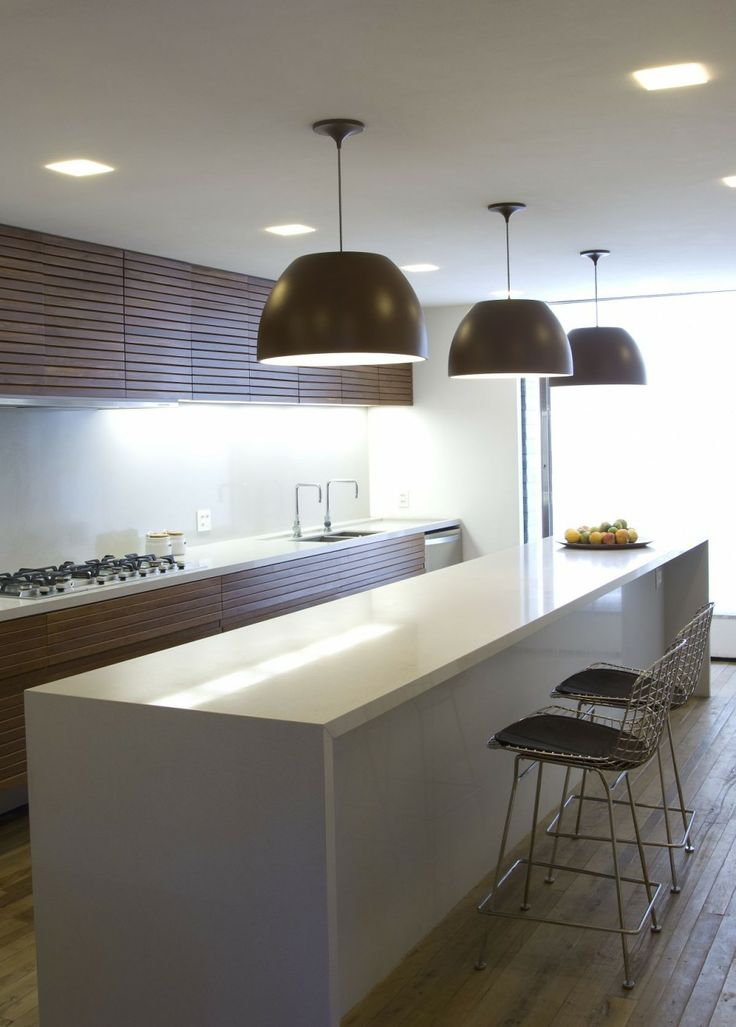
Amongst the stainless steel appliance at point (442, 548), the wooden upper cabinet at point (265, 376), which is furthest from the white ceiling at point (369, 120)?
the stainless steel appliance at point (442, 548)

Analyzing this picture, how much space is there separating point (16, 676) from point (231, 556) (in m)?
1.56

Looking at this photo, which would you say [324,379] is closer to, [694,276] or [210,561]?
[210,561]

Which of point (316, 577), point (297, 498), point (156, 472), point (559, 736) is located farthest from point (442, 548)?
point (559, 736)

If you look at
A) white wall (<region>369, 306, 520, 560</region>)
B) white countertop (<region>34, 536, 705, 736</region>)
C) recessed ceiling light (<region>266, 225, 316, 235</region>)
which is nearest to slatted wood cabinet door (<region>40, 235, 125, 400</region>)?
recessed ceiling light (<region>266, 225, 316, 235</region>)

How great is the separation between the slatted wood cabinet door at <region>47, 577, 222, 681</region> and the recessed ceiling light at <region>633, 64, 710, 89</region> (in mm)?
2736

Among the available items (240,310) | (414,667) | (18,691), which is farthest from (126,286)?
(414,667)

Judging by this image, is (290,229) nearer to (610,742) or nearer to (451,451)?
(610,742)

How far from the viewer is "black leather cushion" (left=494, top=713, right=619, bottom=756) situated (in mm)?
2744

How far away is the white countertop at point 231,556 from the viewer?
12.8 feet

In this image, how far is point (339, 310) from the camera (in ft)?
8.26

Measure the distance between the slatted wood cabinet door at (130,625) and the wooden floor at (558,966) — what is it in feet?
2.61

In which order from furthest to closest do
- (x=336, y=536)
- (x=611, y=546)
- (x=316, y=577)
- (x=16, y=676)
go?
1. (x=336, y=536)
2. (x=316, y=577)
3. (x=611, y=546)
4. (x=16, y=676)

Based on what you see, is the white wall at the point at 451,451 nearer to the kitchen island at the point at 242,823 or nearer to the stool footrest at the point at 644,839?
the stool footrest at the point at 644,839

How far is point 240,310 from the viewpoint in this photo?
5.35 metres
